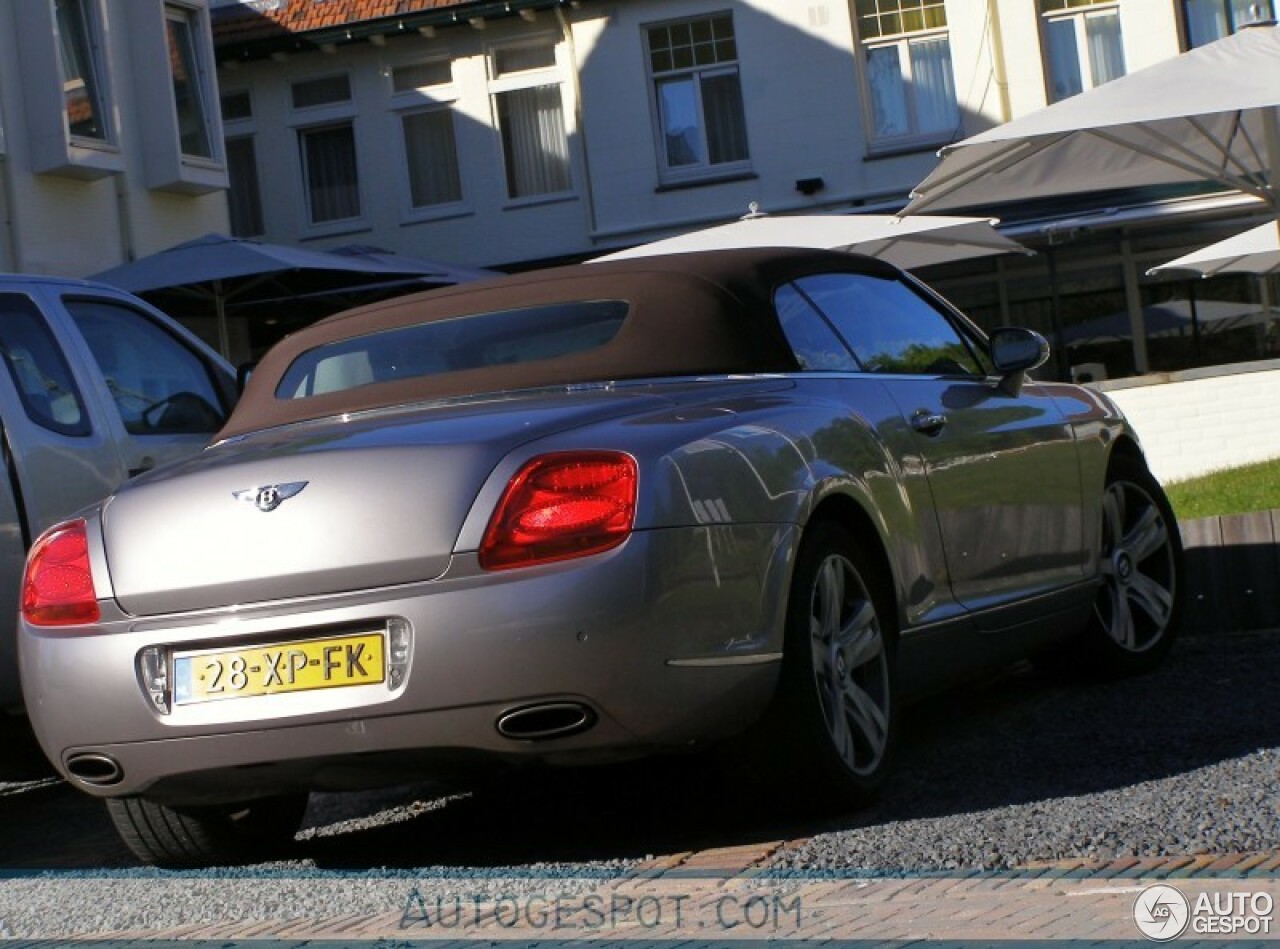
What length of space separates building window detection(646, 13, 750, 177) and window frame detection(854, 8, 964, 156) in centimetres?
162

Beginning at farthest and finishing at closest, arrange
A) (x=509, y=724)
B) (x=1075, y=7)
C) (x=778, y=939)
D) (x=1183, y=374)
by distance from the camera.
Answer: (x=1075, y=7) → (x=1183, y=374) → (x=509, y=724) → (x=778, y=939)

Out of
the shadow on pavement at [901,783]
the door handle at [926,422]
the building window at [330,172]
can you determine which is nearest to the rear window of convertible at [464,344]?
the door handle at [926,422]

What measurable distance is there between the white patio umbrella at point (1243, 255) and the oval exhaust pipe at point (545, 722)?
15.1 m

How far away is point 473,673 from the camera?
4922 millimetres

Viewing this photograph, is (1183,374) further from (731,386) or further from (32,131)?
(731,386)

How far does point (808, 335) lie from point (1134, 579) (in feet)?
6.95

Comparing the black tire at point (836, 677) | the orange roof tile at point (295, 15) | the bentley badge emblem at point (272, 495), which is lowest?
the black tire at point (836, 677)

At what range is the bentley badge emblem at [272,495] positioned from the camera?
203 inches

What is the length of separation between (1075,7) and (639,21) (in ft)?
18.0

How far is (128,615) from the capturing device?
529 cm

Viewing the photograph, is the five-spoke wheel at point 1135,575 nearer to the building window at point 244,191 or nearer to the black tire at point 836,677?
the black tire at point 836,677

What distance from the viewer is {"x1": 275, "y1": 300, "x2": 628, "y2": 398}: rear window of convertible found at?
6156mm

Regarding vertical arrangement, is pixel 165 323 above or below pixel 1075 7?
below

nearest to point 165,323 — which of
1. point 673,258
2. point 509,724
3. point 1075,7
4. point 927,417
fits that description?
point 673,258
